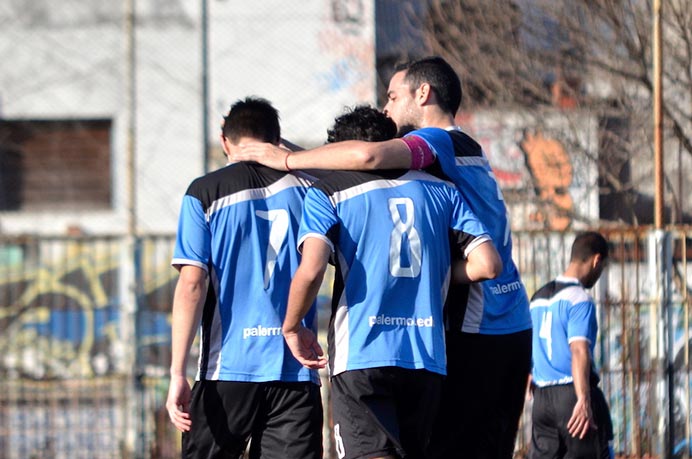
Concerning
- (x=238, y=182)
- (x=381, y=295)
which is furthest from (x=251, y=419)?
(x=238, y=182)

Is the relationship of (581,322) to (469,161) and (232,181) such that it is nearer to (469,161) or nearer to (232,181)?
(469,161)

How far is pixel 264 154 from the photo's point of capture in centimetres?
478

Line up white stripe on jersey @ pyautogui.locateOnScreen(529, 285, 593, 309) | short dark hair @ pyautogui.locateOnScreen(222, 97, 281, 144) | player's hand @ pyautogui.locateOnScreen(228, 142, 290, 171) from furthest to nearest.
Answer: white stripe on jersey @ pyautogui.locateOnScreen(529, 285, 593, 309) → short dark hair @ pyautogui.locateOnScreen(222, 97, 281, 144) → player's hand @ pyautogui.locateOnScreen(228, 142, 290, 171)

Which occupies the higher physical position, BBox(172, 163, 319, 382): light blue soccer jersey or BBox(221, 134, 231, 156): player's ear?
BBox(221, 134, 231, 156): player's ear

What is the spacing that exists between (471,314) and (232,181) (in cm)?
120

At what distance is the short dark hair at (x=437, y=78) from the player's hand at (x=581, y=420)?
2.54 m

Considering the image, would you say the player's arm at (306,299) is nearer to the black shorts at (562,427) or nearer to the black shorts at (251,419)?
the black shorts at (251,419)

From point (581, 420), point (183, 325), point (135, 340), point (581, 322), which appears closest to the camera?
point (183, 325)

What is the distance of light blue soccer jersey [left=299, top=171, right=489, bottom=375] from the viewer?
14.0 ft

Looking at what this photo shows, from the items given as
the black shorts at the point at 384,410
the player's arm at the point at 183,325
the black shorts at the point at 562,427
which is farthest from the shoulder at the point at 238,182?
the black shorts at the point at 562,427

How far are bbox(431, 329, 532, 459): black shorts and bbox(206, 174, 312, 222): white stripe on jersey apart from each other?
96cm

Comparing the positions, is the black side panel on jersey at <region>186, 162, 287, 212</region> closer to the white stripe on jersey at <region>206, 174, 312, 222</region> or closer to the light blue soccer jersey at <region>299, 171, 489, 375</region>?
the white stripe on jersey at <region>206, 174, 312, 222</region>

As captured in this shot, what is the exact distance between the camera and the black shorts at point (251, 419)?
4.78m

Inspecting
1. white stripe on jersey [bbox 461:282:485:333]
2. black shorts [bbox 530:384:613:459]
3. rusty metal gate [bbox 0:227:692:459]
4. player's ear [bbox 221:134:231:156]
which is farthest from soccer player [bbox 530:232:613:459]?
player's ear [bbox 221:134:231:156]
